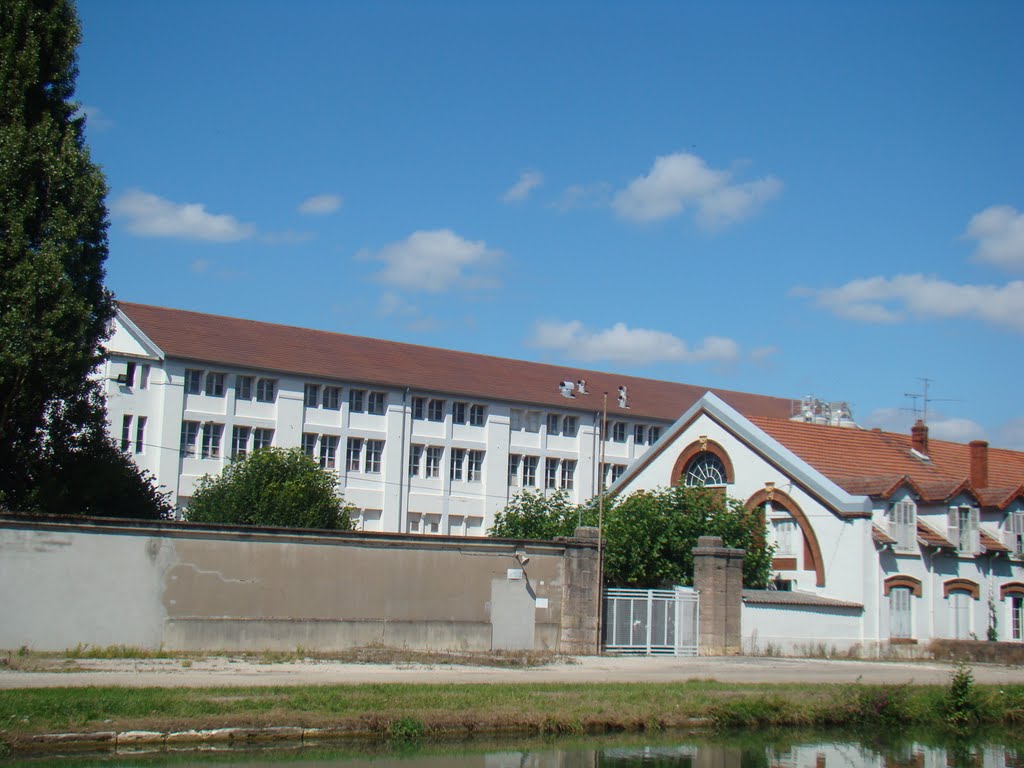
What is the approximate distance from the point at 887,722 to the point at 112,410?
152 feet

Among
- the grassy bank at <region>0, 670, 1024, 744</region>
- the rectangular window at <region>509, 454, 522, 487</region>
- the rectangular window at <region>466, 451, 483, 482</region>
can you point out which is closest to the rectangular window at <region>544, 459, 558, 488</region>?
the rectangular window at <region>509, 454, 522, 487</region>

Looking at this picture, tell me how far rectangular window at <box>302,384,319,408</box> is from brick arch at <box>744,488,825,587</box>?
103 ft

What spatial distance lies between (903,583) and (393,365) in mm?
38048

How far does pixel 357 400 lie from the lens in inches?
2608

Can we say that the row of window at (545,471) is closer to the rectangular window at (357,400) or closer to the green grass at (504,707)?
the rectangular window at (357,400)

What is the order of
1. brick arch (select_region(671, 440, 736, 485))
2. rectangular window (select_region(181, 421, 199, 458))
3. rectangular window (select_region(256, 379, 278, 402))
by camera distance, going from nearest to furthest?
1. brick arch (select_region(671, 440, 736, 485))
2. rectangular window (select_region(181, 421, 199, 458))
3. rectangular window (select_region(256, 379, 278, 402))

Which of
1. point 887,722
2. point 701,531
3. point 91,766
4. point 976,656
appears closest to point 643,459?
point 701,531

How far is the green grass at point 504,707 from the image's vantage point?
15945 mm

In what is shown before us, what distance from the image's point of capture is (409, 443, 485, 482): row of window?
67.9 metres

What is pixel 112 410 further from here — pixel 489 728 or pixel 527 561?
pixel 489 728

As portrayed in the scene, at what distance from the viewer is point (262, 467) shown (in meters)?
49.2

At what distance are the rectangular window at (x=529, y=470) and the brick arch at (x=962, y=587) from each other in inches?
1401

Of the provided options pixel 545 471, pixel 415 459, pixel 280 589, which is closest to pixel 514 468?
pixel 545 471

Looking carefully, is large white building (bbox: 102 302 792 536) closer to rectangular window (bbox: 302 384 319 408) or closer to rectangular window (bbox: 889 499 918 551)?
rectangular window (bbox: 302 384 319 408)
